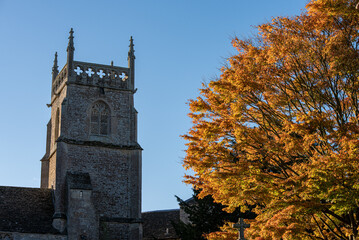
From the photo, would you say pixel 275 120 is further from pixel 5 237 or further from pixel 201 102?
pixel 5 237

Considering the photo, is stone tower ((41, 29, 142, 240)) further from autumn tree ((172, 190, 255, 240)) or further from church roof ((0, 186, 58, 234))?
autumn tree ((172, 190, 255, 240))

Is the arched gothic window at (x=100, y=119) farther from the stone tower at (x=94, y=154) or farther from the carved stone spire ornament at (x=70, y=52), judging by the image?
the carved stone spire ornament at (x=70, y=52)

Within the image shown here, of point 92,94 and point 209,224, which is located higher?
point 92,94

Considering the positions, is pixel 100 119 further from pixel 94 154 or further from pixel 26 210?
pixel 26 210

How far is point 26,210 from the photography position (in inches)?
1332

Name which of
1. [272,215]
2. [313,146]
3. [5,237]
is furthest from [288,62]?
[5,237]

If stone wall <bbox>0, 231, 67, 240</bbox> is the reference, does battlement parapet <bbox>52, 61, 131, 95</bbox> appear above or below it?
above

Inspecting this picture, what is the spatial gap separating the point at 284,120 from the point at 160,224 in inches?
1109

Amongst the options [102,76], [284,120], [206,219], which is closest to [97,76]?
[102,76]

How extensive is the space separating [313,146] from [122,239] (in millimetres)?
22492

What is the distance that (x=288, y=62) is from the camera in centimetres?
1562

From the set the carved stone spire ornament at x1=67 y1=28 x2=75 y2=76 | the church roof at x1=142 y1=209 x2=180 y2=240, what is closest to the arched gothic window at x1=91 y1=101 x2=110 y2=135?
the carved stone spire ornament at x1=67 y1=28 x2=75 y2=76

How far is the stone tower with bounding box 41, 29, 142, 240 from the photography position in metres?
34.0

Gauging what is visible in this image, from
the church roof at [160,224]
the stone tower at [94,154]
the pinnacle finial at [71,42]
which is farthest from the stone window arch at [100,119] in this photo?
the church roof at [160,224]
